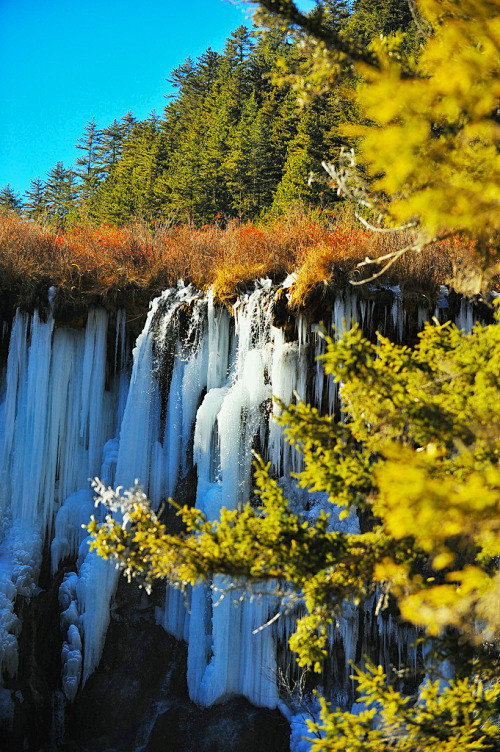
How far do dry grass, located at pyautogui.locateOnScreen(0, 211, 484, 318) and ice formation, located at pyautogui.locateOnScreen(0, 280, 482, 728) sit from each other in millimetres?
346

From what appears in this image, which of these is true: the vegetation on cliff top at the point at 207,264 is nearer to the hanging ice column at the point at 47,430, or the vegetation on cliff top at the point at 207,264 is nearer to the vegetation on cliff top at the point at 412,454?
the hanging ice column at the point at 47,430

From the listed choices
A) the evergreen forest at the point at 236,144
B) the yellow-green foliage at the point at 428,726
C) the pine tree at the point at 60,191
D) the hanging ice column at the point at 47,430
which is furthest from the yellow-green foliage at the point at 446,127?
the pine tree at the point at 60,191

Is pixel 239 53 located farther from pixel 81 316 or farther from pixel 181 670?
pixel 181 670

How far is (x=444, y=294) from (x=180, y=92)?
2501 centimetres

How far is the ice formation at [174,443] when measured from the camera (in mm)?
8258

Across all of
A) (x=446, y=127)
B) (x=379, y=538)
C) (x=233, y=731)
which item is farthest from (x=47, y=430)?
(x=446, y=127)

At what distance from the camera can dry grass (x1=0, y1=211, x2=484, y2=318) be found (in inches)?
366

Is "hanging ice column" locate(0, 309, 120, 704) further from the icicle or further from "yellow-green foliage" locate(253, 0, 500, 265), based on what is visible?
"yellow-green foliage" locate(253, 0, 500, 265)

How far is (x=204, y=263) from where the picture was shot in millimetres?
11000

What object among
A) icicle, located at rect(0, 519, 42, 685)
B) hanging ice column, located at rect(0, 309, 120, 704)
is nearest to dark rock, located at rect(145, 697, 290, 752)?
icicle, located at rect(0, 519, 42, 685)

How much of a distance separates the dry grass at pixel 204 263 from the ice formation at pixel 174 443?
1.13 feet

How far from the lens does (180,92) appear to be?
101 ft

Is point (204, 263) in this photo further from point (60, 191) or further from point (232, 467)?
point (60, 191)

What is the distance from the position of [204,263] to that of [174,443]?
302 cm
